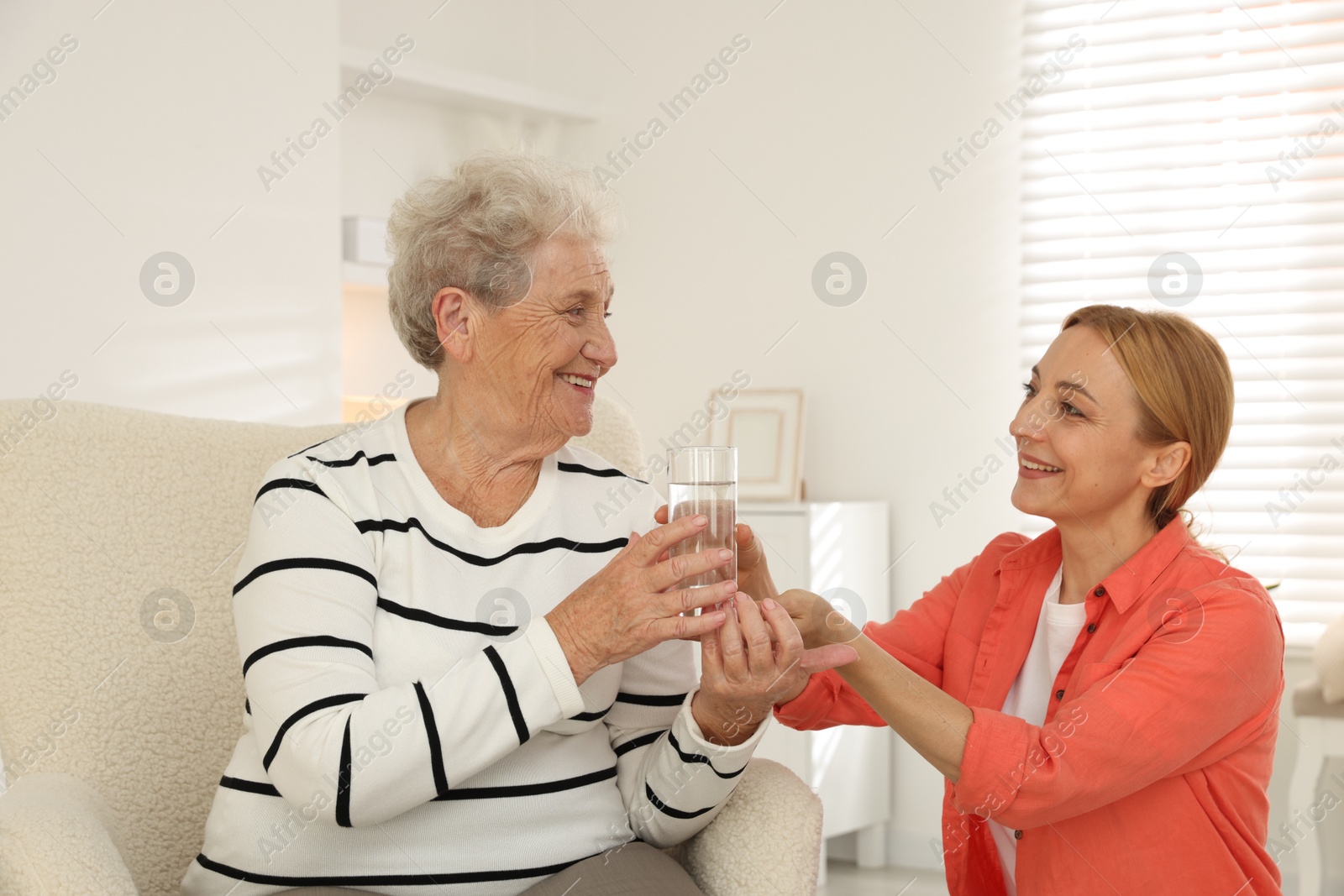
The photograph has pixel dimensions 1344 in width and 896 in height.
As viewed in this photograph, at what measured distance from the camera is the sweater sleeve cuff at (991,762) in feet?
4.60

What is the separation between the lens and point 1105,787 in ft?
4.58

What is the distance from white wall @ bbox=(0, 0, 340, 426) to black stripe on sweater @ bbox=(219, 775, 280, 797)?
5.09ft

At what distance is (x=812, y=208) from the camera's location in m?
3.93

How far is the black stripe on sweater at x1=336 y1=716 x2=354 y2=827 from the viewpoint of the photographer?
3.94 feet

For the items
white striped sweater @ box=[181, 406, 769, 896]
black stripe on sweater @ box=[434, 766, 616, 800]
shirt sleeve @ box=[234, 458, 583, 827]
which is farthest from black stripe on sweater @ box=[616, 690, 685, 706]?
shirt sleeve @ box=[234, 458, 583, 827]

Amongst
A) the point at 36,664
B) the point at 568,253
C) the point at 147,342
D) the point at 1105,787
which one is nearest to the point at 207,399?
the point at 147,342

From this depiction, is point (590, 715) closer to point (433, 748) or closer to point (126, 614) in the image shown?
point (433, 748)

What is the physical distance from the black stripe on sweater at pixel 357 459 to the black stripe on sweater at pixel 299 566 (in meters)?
0.15

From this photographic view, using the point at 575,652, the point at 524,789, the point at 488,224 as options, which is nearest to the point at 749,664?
the point at 575,652

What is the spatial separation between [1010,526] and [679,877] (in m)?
2.38

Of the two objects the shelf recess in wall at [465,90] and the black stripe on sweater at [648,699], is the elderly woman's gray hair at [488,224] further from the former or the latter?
the shelf recess in wall at [465,90]

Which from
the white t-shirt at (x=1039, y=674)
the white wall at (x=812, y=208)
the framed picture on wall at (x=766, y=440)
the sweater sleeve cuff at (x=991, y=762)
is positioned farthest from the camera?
the framed picture on wall at (x=766, y=440)

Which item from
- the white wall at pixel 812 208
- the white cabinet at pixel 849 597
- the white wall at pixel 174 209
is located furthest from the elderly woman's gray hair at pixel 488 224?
the white cabinet at pixel 849 597

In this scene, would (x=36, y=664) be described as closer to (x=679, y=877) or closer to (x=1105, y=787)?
(x=679, y=877)
